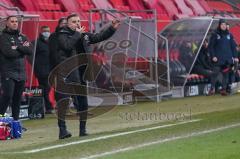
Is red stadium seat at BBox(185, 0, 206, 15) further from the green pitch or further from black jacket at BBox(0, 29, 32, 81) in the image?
black jacket at BBox(0, 29, 32, 81)

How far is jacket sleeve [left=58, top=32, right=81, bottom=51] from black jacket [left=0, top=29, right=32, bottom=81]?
206cm

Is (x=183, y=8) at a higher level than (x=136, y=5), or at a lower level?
higher

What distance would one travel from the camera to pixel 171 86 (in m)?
22.4

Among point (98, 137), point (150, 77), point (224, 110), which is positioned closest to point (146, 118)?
point (224, 110)

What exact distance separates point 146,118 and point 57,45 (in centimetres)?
431

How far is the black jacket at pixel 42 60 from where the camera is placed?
18.1m

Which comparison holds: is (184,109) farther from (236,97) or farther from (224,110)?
(236,97)

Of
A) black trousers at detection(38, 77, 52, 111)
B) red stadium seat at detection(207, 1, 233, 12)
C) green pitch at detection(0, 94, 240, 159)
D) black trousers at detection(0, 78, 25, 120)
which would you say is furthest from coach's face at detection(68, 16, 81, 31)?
red stadium seat at detection(207, 1, 233, 12)

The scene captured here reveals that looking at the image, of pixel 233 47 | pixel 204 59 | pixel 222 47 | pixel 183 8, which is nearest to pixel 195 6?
pixel 183 8

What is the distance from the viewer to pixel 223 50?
22922 mm

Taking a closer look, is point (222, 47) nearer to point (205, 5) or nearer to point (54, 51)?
point (205, 5)

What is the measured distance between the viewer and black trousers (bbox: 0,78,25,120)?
14.6 meters

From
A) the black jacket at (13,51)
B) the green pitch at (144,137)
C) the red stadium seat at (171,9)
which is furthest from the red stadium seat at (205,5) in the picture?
the black jacket at (13,51)

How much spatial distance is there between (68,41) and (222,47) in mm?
10952
